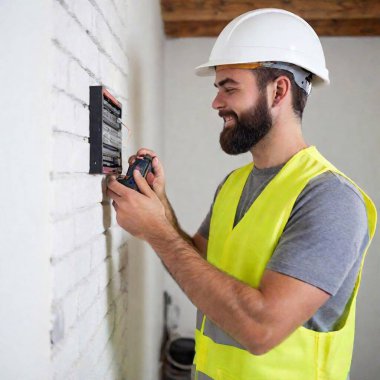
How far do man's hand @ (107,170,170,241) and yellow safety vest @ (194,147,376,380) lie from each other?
25 cm

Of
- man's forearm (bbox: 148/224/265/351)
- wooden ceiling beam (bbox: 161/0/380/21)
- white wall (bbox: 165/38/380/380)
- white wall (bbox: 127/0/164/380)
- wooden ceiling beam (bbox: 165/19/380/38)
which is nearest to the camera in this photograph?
man's forearm (bbox: 148/224/265/351)

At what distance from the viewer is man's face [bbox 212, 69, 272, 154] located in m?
1.14

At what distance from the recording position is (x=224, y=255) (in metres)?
1.12

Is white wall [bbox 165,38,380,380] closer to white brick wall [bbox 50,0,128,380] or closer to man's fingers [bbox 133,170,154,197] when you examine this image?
white brick wall [bbox 50,0,128,380]

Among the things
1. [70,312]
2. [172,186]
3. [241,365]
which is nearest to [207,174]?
[172,186]

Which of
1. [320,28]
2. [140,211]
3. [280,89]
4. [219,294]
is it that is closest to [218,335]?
[219,294]

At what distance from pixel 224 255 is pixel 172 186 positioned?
5.85ft

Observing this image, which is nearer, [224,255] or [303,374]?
[303,374]

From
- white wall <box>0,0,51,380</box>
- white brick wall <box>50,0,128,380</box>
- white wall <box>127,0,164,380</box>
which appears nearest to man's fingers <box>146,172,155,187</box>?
white brick wall <box>50,0,128,380</box>

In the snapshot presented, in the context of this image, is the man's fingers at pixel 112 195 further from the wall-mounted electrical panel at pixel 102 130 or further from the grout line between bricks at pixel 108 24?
the grout line between bricks at pixel 108 24

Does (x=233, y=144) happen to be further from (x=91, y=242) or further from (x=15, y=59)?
(x=15, y=59)

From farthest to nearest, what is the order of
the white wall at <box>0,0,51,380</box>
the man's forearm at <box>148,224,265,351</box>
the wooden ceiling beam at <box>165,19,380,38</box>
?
the wooden ceiling beam at <box>165,19,380,38</box> < the man's forearm at <box>148,224,265,351</box> < the white wall at <box>0,0,51,380</box>

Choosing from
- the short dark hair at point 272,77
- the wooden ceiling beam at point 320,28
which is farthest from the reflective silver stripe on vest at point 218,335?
the wooden ceiling beam at point 320,28

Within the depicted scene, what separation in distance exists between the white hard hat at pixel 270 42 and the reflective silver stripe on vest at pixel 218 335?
84 centimetres
